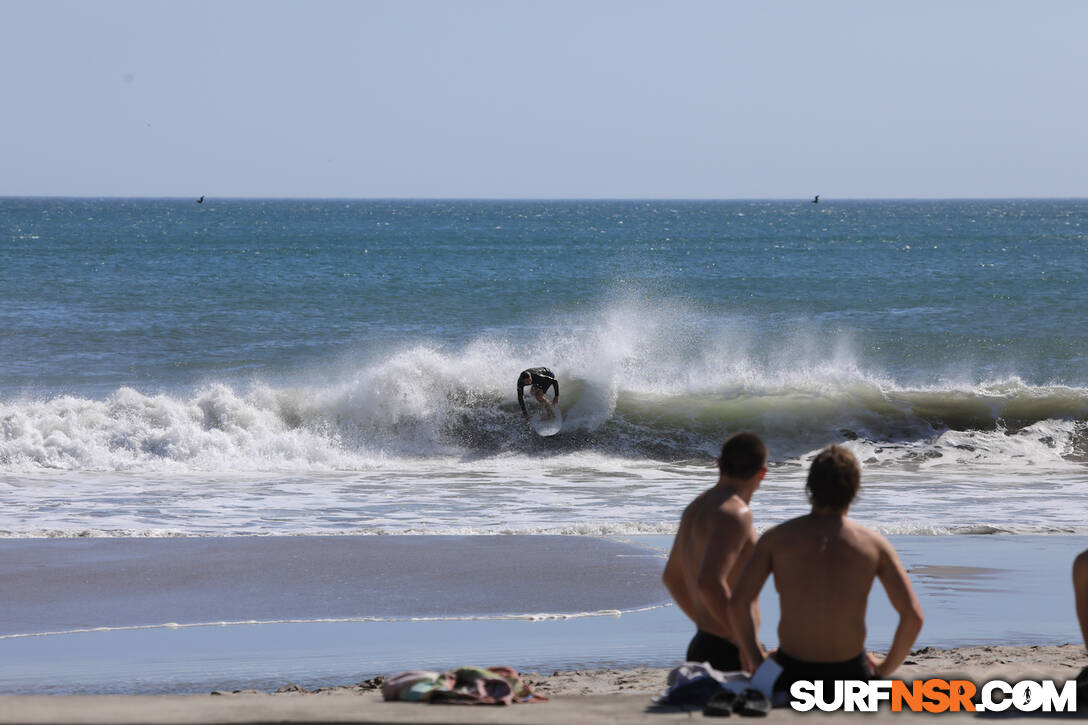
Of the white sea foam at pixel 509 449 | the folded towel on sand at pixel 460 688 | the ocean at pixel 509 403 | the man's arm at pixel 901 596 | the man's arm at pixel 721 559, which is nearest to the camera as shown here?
the man's arm at pixel 901 596

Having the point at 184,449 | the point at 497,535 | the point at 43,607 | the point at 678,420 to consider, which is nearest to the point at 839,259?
the point at 678,420

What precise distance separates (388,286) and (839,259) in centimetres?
2628

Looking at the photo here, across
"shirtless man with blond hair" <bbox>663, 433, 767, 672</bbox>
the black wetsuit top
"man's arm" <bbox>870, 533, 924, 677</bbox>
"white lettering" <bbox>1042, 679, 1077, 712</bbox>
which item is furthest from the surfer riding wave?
"man's arm" <bbox>870, 533, 924, 677</bbox>

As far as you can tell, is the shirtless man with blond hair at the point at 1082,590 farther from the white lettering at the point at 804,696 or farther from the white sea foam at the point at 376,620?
the white sea foam at the point at 376,620

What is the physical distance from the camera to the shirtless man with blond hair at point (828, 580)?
449cm

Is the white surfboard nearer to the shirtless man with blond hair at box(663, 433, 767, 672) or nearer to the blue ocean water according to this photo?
the blue ocean water

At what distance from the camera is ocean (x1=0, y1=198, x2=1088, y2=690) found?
1338 cm

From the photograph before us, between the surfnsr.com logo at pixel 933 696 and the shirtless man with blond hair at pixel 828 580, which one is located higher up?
the shirtless man with blond hair at pixel 828 580

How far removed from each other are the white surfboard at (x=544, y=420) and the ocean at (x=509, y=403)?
0.25 meters

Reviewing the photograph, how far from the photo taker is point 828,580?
4.54 meters

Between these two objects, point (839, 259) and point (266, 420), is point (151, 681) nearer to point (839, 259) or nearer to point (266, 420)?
point (266, 420)

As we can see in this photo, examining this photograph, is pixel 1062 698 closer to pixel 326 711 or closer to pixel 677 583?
pixel 677 583

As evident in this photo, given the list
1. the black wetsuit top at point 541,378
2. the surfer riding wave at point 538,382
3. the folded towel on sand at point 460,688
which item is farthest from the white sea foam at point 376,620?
the black wetsuit top at point 541,378

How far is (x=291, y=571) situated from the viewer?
33.0 ft
